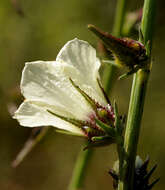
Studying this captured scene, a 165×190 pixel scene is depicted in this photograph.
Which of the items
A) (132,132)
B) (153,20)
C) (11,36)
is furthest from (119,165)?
(11,36)

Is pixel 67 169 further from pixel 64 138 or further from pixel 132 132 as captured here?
pixel 132 132

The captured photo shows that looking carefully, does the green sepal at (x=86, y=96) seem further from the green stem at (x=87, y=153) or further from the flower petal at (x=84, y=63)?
the green stem at (x=87, y=153)

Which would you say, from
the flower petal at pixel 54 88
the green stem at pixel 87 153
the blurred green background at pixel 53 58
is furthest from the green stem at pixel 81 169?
the blurred green background at pixel 53 58

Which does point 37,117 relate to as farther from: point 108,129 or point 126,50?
point 126,50

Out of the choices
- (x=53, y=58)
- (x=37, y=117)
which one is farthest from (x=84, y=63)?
(x=53, y=58)

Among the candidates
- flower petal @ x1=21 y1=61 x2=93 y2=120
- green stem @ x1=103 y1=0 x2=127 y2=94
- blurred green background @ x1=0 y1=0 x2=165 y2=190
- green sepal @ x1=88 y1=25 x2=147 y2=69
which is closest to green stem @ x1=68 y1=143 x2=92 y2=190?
green stem @ x1=103 y1=0 x2=127 y2=94

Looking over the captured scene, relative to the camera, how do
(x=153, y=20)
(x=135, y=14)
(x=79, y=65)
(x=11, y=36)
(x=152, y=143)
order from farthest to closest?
(x=11, y=36) → (x=152, y=143) → (x=135, y=14) → (x=79, y=65) → (x=153, y=20)
